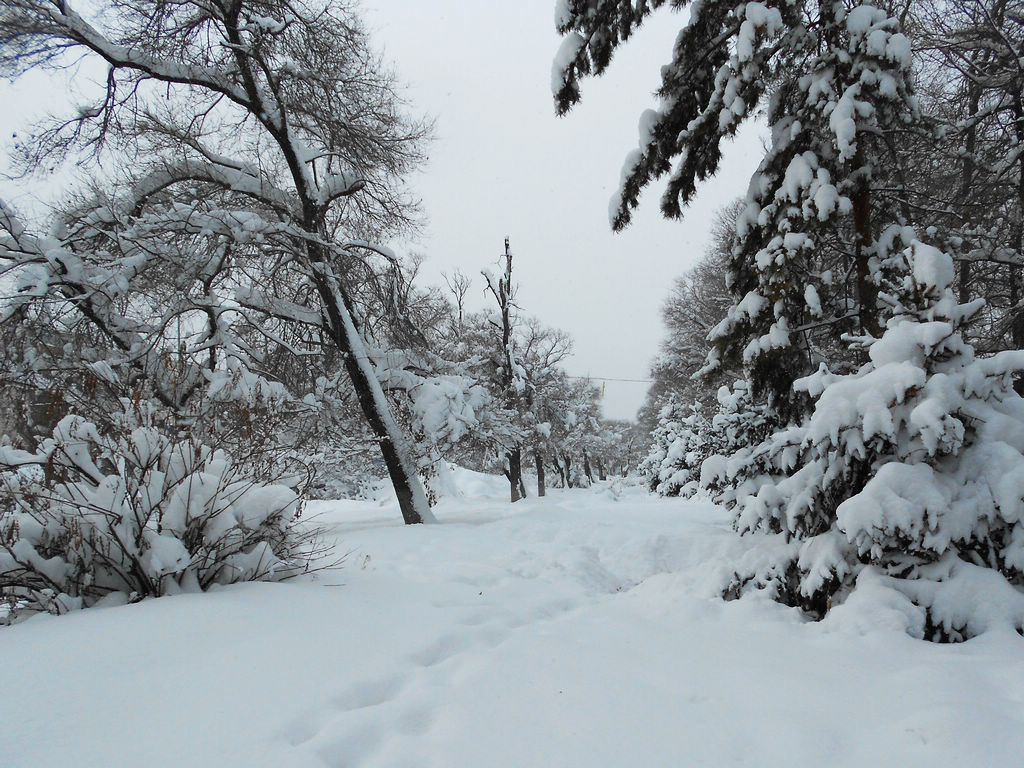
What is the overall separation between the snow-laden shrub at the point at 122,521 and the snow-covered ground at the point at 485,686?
261 mm

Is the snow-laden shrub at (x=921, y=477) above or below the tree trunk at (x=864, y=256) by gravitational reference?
below

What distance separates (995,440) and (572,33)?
546 centimetres

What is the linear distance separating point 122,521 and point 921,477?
183 inches

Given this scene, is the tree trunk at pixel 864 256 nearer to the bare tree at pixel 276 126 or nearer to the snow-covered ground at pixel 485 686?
the snow-covered ground at pixel 485 686

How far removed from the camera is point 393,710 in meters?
1.98

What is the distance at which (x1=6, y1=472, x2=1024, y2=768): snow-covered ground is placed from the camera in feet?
5.47

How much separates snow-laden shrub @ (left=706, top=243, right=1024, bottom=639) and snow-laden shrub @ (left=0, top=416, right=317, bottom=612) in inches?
144

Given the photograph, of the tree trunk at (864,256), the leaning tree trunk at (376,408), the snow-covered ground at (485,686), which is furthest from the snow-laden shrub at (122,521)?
the tree trunk at (864,256)

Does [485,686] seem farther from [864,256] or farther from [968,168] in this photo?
[968,168]

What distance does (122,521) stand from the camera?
9.84 ft

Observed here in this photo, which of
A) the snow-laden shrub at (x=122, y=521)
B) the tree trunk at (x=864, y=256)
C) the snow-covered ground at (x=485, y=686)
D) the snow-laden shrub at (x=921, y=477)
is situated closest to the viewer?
the snow-covered ground at (x=485, y=686)

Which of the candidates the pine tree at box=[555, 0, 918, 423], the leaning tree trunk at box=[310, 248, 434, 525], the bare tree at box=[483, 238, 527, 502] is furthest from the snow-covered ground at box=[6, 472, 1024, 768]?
the bare tree at box=[483, 238, 527, 502]

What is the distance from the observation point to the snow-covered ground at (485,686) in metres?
1.67

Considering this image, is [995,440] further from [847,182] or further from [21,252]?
[21,252]
